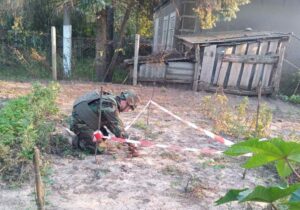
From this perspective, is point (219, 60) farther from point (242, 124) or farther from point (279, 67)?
point (242, 124)

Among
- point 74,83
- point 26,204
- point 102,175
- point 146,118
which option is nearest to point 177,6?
point 74,83

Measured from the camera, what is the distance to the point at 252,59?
1139 cm

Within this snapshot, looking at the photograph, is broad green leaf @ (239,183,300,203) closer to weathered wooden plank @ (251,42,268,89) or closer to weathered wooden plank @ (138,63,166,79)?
weathered wooden plank @ (138,63,166,79)

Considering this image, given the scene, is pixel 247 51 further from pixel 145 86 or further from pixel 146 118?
pixel 146 118

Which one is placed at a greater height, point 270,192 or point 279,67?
point 270,192

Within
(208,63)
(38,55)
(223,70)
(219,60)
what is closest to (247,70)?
(223,70)

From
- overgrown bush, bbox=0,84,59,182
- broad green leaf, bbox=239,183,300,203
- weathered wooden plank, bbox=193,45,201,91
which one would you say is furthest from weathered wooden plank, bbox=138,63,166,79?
broad green leaf, bbox=239,183,300,203

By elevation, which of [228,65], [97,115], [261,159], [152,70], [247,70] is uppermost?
[261,159]

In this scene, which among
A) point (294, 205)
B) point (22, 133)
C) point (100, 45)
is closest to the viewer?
point (294, 205)

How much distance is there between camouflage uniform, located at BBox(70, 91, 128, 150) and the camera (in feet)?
18.3

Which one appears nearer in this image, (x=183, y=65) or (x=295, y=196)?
(x=295, y=196)

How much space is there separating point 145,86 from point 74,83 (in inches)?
79.3

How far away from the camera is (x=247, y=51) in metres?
11.4

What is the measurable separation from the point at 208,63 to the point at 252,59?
1237 millimetres
